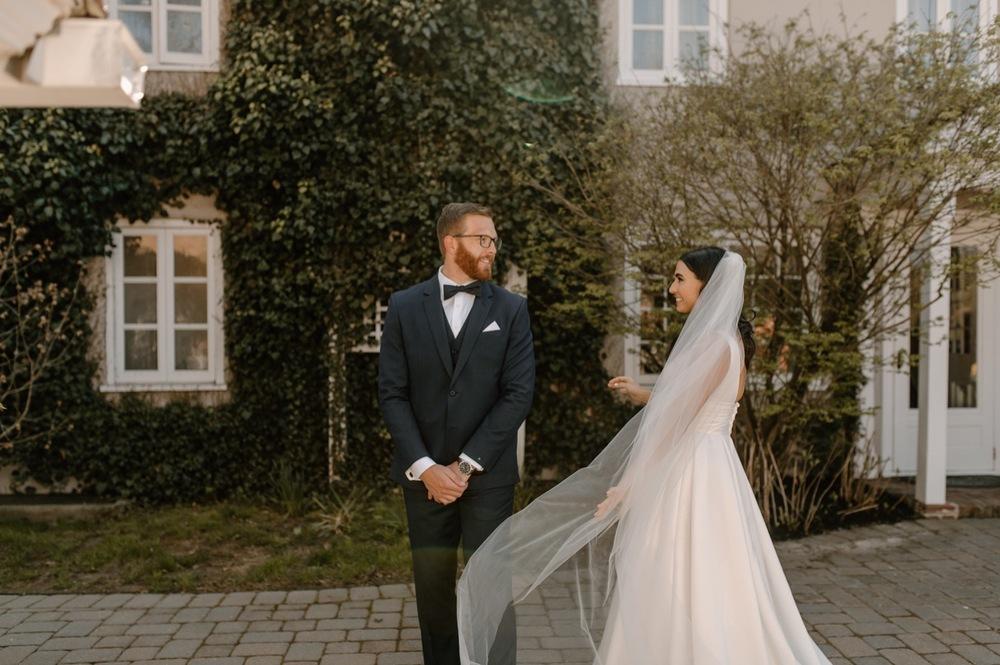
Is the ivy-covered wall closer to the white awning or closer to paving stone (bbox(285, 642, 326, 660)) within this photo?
paving stone (bbox(285, 642, 326, 660))

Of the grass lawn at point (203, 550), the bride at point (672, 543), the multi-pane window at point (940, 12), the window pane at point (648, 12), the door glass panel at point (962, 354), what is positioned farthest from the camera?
the door glass panel at point (962, 354)

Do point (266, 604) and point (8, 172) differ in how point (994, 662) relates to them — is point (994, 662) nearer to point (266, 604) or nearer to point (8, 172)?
point (266, 604)

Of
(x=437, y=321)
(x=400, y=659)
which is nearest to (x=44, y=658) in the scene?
(x=400, y=659)

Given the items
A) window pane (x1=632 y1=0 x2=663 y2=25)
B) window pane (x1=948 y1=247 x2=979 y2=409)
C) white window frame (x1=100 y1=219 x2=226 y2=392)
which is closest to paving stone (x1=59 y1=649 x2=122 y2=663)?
white window frame (x1=100 y1=219 x2=226 y2=392)

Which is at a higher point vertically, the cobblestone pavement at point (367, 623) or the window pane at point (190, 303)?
the window pane at point (190, 303)

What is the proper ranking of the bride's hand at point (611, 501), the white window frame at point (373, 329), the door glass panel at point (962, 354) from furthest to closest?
the door glass panel at point (962, 354)
the white window frame at point (373, 329)
the bride's hand at point (611, 501)

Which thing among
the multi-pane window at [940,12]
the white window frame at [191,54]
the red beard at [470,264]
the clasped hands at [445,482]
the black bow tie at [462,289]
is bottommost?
the clasped hands at [445,482]

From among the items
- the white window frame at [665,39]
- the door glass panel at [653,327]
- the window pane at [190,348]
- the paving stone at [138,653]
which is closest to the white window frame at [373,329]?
the window pane at [190,348]

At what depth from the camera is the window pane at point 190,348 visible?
27.3ft

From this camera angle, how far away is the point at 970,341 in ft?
29.4

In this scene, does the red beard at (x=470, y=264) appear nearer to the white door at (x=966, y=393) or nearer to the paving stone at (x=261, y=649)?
the paving stone at (x=261, y=649)

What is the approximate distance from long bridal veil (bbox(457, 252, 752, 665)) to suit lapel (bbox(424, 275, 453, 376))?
0.73 m

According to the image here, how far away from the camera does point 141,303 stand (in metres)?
8.29

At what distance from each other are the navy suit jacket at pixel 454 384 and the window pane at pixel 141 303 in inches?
216
